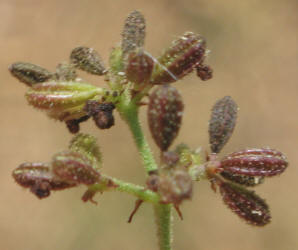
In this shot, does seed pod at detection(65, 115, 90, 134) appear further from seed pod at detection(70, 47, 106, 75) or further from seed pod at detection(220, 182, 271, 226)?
seed pod at detection(220, 182, 271, 226)

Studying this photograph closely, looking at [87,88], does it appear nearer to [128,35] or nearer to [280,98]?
[128,35]

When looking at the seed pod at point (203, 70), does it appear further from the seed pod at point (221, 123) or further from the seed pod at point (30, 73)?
the seed pod at point (30, 73)

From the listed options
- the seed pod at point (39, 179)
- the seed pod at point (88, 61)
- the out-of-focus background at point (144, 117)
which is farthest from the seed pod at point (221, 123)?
the out-of-focus background at point (144, 117)

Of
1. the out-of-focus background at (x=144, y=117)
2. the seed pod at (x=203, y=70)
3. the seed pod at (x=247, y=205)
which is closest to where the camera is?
the seed pod at (x=247, y=205)

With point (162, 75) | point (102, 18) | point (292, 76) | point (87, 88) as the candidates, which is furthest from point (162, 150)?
point (102, 18)

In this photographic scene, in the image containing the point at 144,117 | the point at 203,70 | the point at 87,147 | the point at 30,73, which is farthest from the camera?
the point at 144,117

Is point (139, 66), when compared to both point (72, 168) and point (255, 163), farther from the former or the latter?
point (255, 163)

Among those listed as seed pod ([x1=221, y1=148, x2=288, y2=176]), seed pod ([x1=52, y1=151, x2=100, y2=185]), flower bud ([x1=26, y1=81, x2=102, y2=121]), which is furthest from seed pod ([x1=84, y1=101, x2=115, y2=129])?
seed pod ([x1=221, y1=148, x2=288, y2=176])

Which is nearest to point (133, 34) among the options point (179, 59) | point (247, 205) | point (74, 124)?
point (179, 59)
